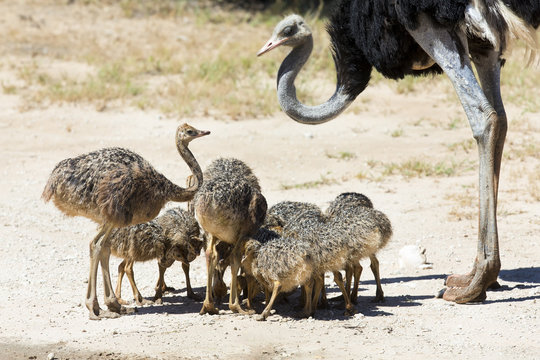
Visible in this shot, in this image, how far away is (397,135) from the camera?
39.4 ft

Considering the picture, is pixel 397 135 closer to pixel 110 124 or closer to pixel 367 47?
pixel 110 124

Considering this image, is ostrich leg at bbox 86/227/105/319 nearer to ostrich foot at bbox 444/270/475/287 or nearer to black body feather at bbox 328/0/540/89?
black body feather at bbox 328/0/540/89

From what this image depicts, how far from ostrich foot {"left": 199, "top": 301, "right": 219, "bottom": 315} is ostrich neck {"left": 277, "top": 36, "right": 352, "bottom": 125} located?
2.07 m

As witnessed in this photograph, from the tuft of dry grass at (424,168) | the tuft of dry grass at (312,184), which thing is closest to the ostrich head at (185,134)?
the tuft of dry grass at (312,184)

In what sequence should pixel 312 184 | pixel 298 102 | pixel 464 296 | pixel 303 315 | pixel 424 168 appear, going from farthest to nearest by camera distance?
pixel 424 168 < pixel 312 184 < pixel 298 102 < pixel 464 296 < pixel 303 315

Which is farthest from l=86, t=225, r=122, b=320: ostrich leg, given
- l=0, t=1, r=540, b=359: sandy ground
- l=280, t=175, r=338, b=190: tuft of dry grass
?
l=280, t=175, r=338, b=190: tuft of dry grass

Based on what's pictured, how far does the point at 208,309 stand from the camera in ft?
21.9

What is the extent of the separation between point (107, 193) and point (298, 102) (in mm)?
2288

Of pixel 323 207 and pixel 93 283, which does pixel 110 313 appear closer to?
pixel 93 283

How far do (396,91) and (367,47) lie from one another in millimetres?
6292

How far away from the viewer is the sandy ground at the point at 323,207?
6102 mm

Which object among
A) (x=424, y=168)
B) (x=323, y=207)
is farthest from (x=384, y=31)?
(x=424, y=168)

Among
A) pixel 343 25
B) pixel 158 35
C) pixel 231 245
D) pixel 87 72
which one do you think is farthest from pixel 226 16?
pixel 231 245

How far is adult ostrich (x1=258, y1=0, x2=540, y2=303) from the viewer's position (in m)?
6.88
